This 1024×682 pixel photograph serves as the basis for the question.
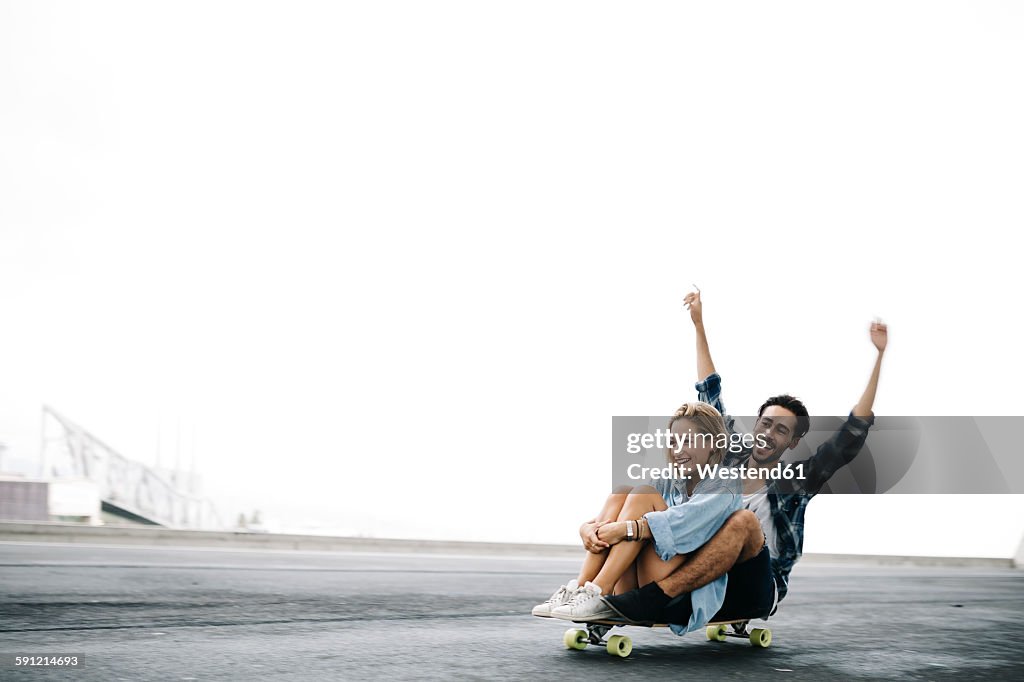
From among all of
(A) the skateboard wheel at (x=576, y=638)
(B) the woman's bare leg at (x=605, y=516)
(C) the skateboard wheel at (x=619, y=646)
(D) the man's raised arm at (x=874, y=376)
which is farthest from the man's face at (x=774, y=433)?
(A) the skateboard wheel at (x=576, y=638)

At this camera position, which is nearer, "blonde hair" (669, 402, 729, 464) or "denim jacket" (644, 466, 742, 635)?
"denim jacket" (644, 466, 742, 635)

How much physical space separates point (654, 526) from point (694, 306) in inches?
53.0

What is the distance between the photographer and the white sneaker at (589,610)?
404cm

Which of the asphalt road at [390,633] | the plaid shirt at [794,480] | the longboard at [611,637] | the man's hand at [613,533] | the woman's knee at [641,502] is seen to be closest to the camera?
the asphalt road at [390,633]

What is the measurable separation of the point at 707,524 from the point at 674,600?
358mm

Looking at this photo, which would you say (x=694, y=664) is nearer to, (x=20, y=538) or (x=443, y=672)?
(x=443, y=672)

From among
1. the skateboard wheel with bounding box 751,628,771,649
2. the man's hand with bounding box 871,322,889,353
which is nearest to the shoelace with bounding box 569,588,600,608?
the skateboard wheel with bounding box 751,628,771,649

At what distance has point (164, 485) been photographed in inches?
1313

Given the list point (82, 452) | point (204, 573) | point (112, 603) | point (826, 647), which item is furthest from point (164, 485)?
point (826, 647)

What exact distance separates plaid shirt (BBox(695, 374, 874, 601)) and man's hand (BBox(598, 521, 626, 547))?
2.47 ft

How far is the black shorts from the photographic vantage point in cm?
435

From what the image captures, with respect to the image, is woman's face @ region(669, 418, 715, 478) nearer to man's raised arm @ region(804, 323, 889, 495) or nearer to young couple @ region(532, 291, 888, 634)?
young couple @ region(532, 291, 888, 634)

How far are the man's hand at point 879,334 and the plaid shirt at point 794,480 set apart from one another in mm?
355

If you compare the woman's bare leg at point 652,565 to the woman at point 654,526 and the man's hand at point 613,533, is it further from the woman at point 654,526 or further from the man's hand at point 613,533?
the man's hand at point 613,533
